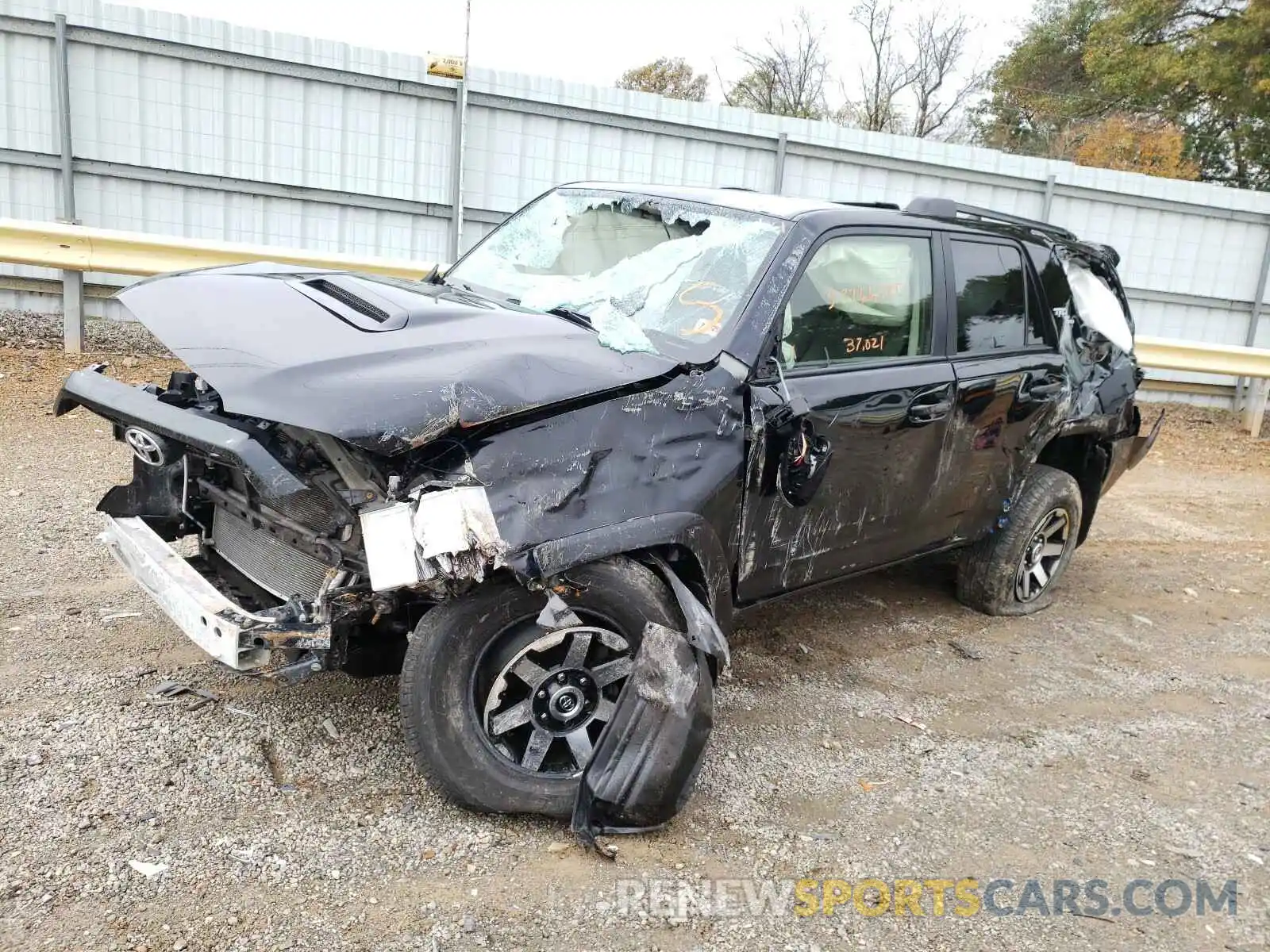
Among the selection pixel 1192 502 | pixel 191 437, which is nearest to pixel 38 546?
pixel 191 437

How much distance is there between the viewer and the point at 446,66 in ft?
30.6

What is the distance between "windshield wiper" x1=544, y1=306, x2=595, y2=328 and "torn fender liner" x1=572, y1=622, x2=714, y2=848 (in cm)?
107

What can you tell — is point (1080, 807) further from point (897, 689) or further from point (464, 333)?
point (464, 333)

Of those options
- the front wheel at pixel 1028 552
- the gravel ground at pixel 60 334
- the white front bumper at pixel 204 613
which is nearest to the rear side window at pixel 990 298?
the front wheel at pixel 1028 552

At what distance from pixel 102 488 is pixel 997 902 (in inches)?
196

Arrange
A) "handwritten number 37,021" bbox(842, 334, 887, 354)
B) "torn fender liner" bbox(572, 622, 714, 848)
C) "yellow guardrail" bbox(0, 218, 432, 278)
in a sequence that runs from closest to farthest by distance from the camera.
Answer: "torn fender liner" bbox(572, 622, 714, 848)
"handwritten number 37,021" bbox(842, 334, 887, 354)
"yellow guardrail" bbox(0, 218, 432, 278)

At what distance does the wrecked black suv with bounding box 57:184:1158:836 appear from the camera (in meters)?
2.71

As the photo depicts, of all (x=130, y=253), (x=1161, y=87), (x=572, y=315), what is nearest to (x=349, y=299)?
(x=572, y=315)

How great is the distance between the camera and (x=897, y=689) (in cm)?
420

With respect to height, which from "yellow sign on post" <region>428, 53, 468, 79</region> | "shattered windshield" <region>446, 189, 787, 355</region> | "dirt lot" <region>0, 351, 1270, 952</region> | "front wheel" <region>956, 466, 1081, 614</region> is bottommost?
"dirt lot" <region>0, 351, 1270, 952</region>

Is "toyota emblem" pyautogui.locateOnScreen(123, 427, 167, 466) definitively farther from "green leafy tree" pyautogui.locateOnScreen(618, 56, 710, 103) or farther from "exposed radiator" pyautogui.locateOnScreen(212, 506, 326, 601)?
"green leafy tree" pyautogui.locateOnScreen(618, 56, 710, 103)

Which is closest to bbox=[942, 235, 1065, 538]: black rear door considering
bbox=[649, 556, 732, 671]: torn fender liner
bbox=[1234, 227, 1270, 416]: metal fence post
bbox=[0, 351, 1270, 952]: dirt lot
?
bbox=[0, 351, 1270, 952]: dirt lot

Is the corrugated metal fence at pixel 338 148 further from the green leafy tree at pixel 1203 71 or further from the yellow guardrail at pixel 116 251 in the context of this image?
the green leafy tree at pixel 1203 71

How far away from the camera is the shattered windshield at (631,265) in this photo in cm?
345
